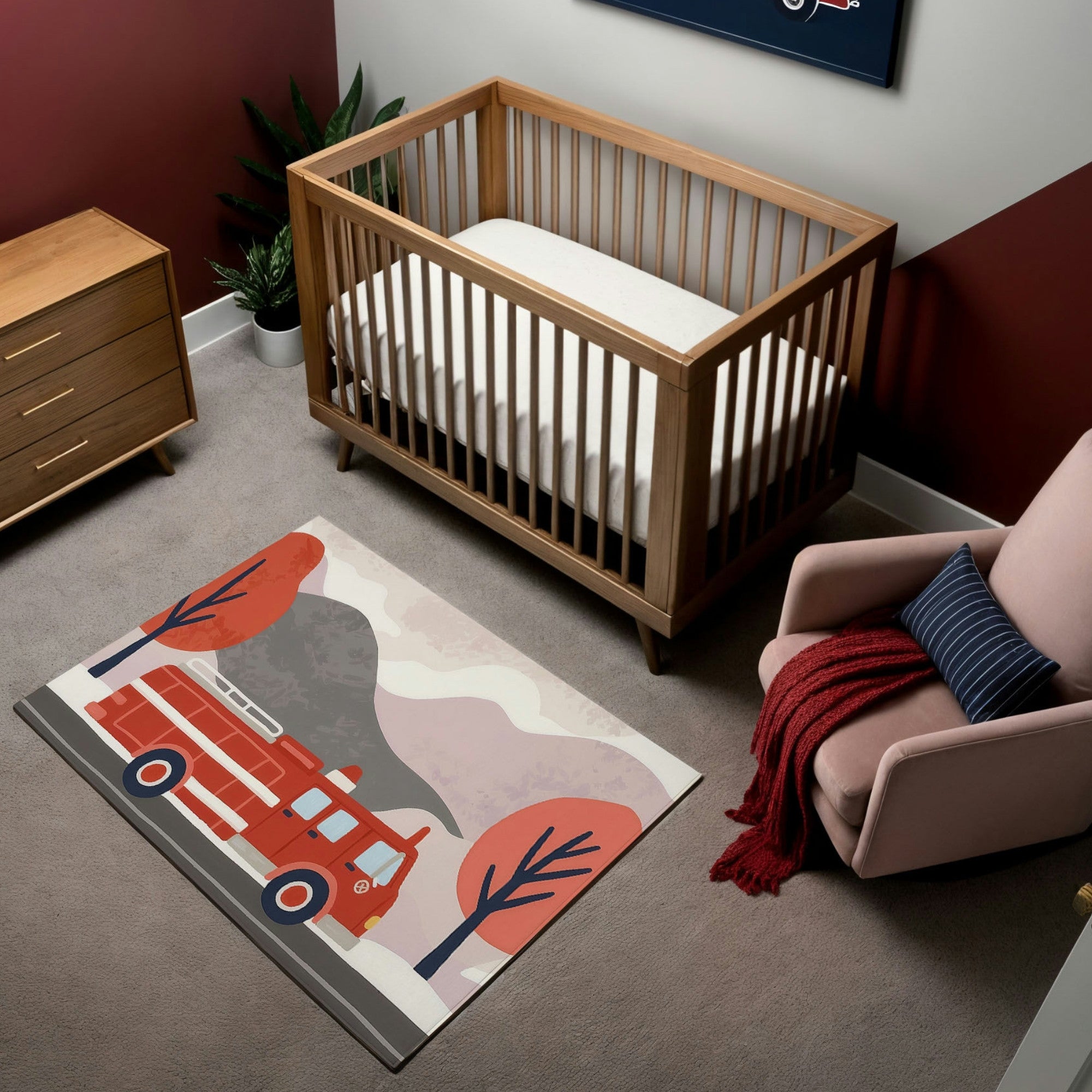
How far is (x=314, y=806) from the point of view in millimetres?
2373

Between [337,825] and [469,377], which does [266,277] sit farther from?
[337,825]

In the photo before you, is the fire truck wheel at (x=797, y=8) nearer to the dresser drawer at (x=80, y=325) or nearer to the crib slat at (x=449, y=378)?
the crib slat at (x=449, y=378)

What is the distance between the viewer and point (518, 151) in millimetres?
3205

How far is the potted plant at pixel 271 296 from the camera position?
3395 millimetres

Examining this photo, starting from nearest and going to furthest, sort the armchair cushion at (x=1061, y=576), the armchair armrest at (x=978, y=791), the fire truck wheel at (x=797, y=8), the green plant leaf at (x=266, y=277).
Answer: the armchair armrest at (x=978, y=791), the armchair cushion at (x=1061, y=576), the fire truck wheel at (x=797, y=8), the green plant leaf at (x=266, y=277)

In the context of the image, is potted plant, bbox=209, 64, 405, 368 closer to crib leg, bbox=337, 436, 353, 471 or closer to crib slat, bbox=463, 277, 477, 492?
crib leg, bbox=337, 436, 353, 471

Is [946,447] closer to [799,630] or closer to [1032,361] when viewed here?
[1032,361]

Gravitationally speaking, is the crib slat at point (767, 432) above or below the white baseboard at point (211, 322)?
above

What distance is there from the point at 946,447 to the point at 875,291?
1.63 ft

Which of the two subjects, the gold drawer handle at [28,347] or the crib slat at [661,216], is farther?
the crib slat at [661,216]

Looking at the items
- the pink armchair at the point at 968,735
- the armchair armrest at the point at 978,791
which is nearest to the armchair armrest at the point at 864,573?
the pink armchair at the point at 968,735

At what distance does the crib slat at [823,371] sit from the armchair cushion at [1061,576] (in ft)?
1.95

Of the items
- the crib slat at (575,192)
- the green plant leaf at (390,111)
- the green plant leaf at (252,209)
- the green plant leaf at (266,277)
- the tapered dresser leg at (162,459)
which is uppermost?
the green plant leaf at (390,111)

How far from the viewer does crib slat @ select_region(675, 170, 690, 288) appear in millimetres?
2939
